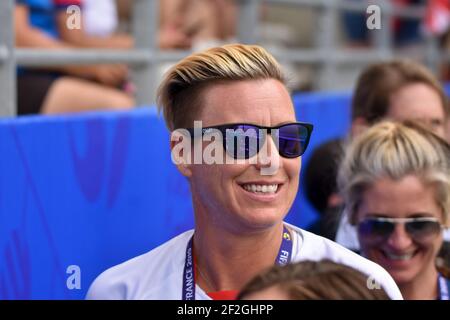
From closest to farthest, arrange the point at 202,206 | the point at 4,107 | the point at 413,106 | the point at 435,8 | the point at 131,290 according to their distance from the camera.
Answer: the point at 131,290 → the point at 202,206 → the point at 4,107 → the point at 413,106 → the point at 435,8

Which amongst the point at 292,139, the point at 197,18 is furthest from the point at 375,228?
the point at 197,18

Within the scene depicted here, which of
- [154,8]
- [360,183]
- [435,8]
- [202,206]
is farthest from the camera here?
[435,8]

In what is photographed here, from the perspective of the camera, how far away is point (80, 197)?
158 inches

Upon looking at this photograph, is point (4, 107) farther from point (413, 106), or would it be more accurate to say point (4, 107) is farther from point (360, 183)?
point (413, 106)

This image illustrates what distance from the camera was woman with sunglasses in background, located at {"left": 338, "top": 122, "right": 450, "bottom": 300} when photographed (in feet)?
11.3

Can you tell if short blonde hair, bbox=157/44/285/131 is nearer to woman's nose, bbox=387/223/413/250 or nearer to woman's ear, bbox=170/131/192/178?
woman's ear, bbox=170/131/192/178

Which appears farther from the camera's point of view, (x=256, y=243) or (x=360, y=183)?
(x=360, y=183)

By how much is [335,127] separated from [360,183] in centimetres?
338

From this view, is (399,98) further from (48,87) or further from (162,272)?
(162,272)

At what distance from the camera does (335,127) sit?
7.03 metres

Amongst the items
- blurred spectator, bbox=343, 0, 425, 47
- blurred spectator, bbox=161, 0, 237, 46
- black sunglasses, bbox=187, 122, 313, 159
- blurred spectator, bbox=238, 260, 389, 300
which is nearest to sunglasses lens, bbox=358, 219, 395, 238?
black sunglasses, bbox=187, 122, 313, 159

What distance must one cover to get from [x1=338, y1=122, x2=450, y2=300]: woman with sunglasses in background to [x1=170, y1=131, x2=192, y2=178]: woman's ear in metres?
0.96

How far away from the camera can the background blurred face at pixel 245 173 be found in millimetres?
2576

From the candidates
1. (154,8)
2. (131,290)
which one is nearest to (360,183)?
(131,290)
